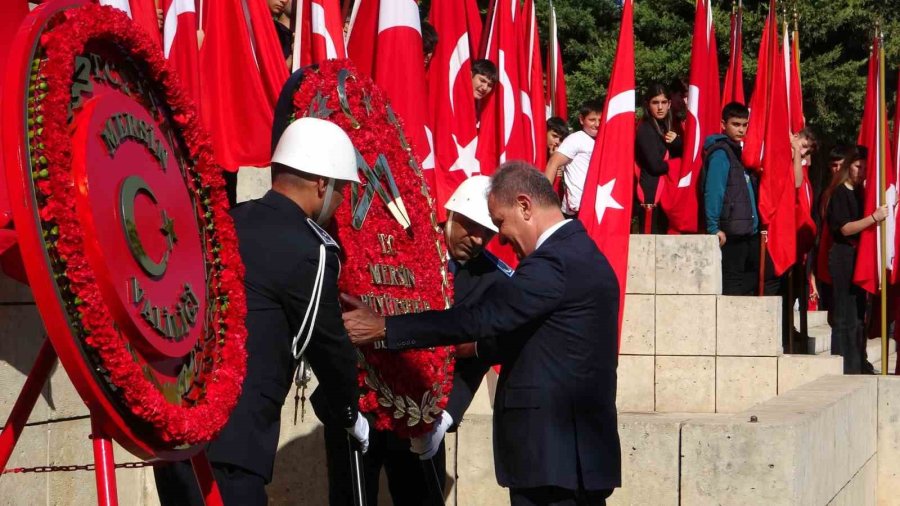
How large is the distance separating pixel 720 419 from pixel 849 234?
5.75 meters

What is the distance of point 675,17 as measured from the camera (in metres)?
28.3

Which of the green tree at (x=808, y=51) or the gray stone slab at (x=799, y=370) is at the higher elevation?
the green tree at (x=808, y=51)

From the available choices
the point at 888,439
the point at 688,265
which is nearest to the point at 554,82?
the point at 688,265

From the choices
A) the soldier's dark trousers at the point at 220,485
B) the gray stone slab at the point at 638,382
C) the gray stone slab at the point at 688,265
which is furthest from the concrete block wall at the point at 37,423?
the gray stone slab at the point at 688,265

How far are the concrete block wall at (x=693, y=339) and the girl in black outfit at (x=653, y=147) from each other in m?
1.11

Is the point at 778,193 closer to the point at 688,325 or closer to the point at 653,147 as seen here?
the point at 653,147

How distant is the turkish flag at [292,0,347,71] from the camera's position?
7.93 metres

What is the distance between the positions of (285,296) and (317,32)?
3903 mm

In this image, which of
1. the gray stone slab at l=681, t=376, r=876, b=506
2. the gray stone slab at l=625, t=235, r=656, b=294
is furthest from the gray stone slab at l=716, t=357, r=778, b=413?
the gray stone slab at l=681, t=376, r=876, b=506

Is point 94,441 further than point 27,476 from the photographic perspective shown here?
No

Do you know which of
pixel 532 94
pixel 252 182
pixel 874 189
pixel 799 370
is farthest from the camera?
pixel 532 94

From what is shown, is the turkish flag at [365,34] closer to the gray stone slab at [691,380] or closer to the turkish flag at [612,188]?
the turkish flag at [612,188]

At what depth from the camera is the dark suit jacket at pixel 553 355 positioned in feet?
16.5

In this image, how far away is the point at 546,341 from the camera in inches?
202
